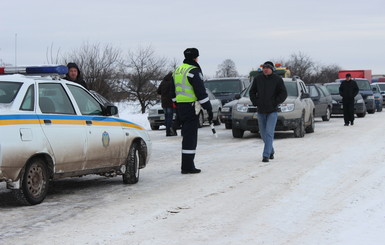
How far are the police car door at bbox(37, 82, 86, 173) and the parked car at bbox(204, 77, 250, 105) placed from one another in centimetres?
1710

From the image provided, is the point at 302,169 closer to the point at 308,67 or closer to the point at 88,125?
the point at 88,125

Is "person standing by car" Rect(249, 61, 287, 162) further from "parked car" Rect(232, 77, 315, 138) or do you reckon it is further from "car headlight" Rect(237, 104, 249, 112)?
"car headlight" Rect(237, 104, 249, 112)

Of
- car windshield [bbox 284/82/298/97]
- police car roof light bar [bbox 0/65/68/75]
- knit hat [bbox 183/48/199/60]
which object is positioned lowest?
car windshield [bbox 284/82/298/97]

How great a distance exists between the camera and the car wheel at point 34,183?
748cm

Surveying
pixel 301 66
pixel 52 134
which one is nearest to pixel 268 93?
pixel 52 134

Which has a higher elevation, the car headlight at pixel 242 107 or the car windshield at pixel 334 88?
the car windshield at pixel 334 88

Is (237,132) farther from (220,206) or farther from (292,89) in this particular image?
(220,206)

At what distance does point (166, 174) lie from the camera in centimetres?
1068

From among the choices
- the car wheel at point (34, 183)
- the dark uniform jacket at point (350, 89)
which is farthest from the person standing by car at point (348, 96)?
the car wheel at point (34, 183)

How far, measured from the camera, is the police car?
7312 mm

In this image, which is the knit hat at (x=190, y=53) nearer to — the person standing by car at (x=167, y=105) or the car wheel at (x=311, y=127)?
the person standing by car at (x=167, y=105)

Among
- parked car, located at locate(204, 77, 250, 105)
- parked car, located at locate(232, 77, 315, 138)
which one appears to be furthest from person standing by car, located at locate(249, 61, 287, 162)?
parked car, located at locate(204, 77, 250, 105)

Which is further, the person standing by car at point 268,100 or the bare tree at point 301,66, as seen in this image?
the bare tree at point 301,66

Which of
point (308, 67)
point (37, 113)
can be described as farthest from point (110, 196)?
point (308, 67)
